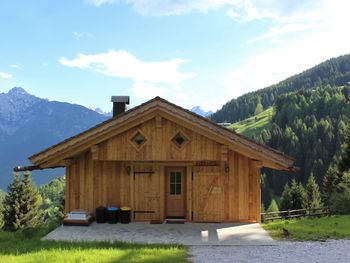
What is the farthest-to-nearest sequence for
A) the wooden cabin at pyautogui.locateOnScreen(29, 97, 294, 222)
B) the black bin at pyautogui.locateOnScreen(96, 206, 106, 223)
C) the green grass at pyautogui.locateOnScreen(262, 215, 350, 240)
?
1. the black bin at pyautogui.locateOnScreen(96, 206, 106, 223)
2. the wooden cabin at pyautogui.locateOnScreen(29, 97, 294, 222)
3. the green grass at pyautogui.locateOnScreen(262, 215, 350, 240)

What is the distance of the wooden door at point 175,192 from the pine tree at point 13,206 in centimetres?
3629

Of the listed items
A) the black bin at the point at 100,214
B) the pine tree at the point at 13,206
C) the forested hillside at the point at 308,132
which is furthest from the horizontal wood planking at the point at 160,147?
the forested hillside at the point at 308,132

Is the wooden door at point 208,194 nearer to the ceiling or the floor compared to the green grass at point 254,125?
nearer to the floor

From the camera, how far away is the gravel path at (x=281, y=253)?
10.7 meters

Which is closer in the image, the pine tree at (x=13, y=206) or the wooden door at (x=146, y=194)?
the wooden door at (x=146, y=194)

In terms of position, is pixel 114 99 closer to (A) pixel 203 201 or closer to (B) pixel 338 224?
(A) pixel 203 201

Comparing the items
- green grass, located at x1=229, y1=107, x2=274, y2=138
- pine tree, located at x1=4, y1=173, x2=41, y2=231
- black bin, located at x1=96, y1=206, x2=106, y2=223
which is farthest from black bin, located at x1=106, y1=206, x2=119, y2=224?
green grass, located at x1=229, y1=107, x2=274, y2=138

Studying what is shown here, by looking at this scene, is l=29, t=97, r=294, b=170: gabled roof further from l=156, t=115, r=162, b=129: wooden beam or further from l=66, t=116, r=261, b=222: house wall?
l=66, t=116, r=261, b=222: house wall

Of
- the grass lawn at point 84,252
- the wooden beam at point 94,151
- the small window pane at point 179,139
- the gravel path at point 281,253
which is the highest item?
the small window pane at point 179,139

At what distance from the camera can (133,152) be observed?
16406mm

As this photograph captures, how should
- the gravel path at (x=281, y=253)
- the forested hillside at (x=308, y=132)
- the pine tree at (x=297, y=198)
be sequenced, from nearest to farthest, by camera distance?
the gravel path at (x=281, y=253) → the pine tree at (x=297, y=198) → the forested hillside at (x=308, y=132)

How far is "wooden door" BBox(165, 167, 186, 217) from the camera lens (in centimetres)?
1742

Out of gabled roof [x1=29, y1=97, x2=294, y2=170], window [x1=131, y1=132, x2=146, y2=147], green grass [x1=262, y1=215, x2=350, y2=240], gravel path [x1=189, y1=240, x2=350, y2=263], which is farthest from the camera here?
window [x1=131, y1=132, x2=146, y2=147]

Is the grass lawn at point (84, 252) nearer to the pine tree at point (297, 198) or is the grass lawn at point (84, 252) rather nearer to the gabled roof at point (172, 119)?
the gabled roof at point (172, 119)
